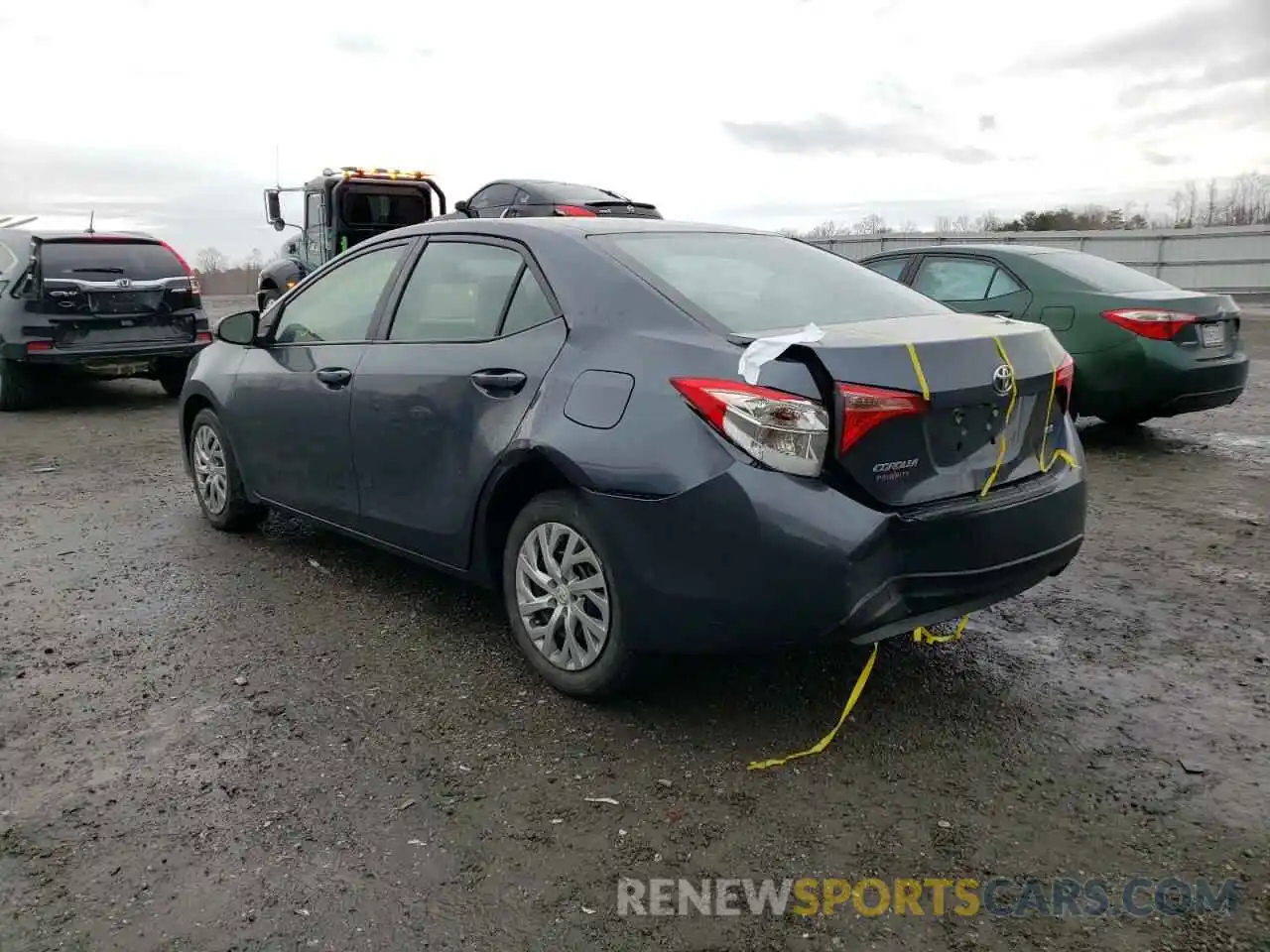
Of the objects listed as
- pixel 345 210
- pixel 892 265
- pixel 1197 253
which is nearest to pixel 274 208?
pixel 345 210

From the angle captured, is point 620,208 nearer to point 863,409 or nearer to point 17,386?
point 17,386

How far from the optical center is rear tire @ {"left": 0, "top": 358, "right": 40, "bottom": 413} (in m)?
10.1

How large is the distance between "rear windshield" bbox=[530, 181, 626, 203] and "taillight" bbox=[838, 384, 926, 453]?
10352mm

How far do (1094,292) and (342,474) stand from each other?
5.63 metres

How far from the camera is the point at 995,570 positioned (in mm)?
3195

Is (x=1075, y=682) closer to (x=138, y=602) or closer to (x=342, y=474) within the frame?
(x=342, y=474)

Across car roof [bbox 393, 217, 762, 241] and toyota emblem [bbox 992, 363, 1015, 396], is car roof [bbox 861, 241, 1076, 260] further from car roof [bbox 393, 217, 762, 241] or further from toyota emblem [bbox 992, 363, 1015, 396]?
toyota emblem [bbox 992, 363, 1015, 396]

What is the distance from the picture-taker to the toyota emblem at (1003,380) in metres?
3.19

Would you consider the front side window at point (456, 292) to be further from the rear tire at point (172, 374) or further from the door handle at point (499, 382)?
the rear tire at point (172, 374)

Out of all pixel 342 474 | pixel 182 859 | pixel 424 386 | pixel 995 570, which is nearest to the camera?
pixel 182 859

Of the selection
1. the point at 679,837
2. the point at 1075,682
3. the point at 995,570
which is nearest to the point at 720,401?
the point at 995,570

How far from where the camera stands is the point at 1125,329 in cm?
738

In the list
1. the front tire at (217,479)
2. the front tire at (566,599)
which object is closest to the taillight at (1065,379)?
the front tire at (566,599)

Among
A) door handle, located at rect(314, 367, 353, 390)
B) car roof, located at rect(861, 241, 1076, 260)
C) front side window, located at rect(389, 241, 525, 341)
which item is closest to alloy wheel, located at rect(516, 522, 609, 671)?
front side window, located at rect(389, 241, 525, 341)
